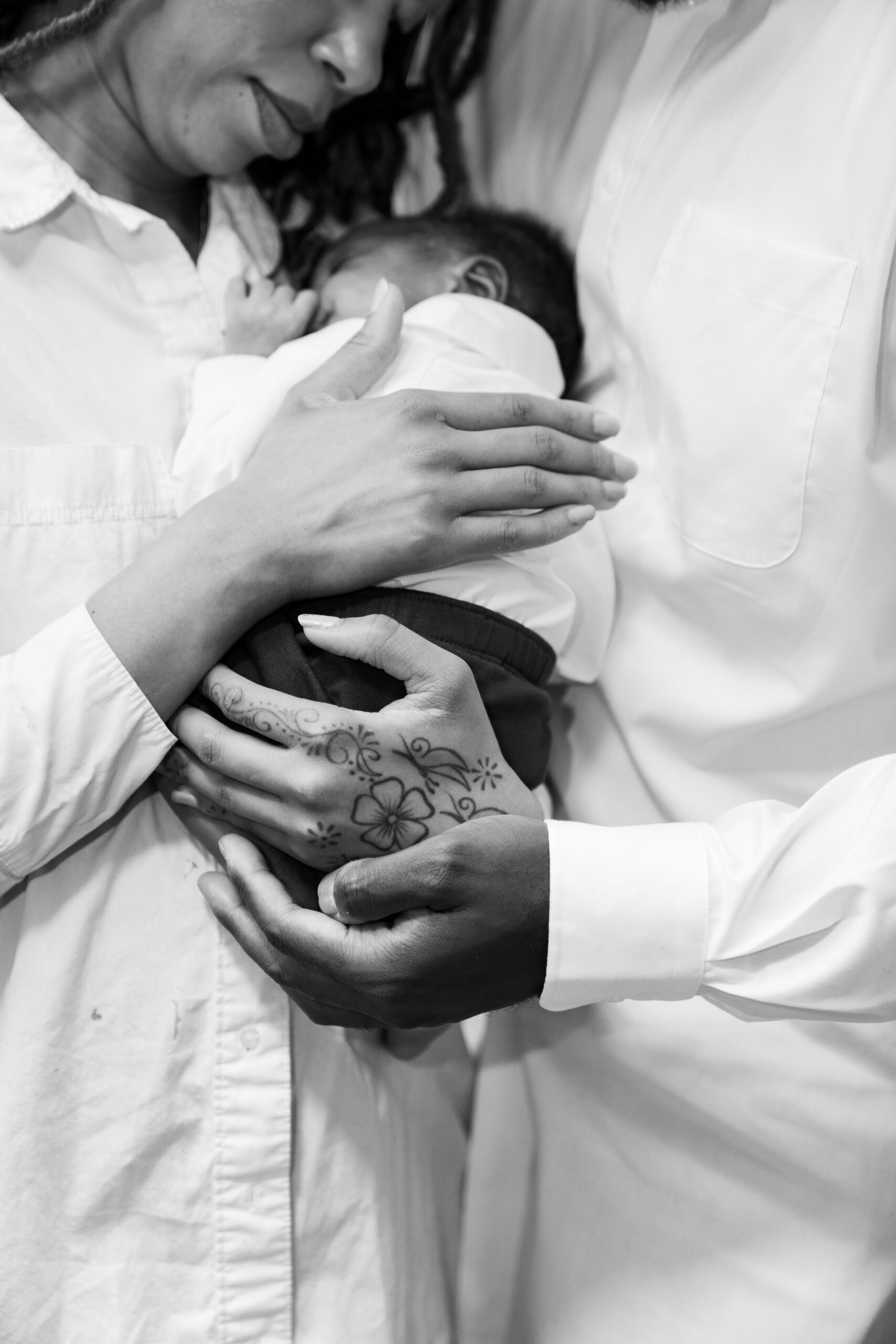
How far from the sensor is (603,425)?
1303mm

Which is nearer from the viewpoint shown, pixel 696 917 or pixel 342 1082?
pixel 696 917

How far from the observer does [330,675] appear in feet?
3.91

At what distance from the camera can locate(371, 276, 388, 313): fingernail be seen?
1.31m

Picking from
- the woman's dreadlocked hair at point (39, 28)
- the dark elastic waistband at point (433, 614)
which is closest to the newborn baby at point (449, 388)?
the dark elastic waistband at point (433, 614)

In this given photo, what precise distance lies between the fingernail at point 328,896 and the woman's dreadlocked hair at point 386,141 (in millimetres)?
973

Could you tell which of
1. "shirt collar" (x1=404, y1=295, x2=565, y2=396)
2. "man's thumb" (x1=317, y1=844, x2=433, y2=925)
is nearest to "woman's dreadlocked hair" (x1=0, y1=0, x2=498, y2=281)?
"shirt collar" (x1=404, y1=295, x2=565, y2=396)

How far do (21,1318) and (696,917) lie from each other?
0.82 metres

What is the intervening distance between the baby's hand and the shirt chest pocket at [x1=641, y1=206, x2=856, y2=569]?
1.46ft

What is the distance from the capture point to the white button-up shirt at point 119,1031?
115 cm

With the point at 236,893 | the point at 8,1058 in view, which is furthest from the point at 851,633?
the point at 8,1058

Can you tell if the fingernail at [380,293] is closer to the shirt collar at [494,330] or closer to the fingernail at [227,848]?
the shirt collar at [494,330]

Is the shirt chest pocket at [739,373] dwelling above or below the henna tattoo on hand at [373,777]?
above

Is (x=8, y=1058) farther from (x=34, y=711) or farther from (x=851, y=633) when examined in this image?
(x=851, y=633)

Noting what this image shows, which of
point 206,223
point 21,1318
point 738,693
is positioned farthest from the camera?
point 206,223
